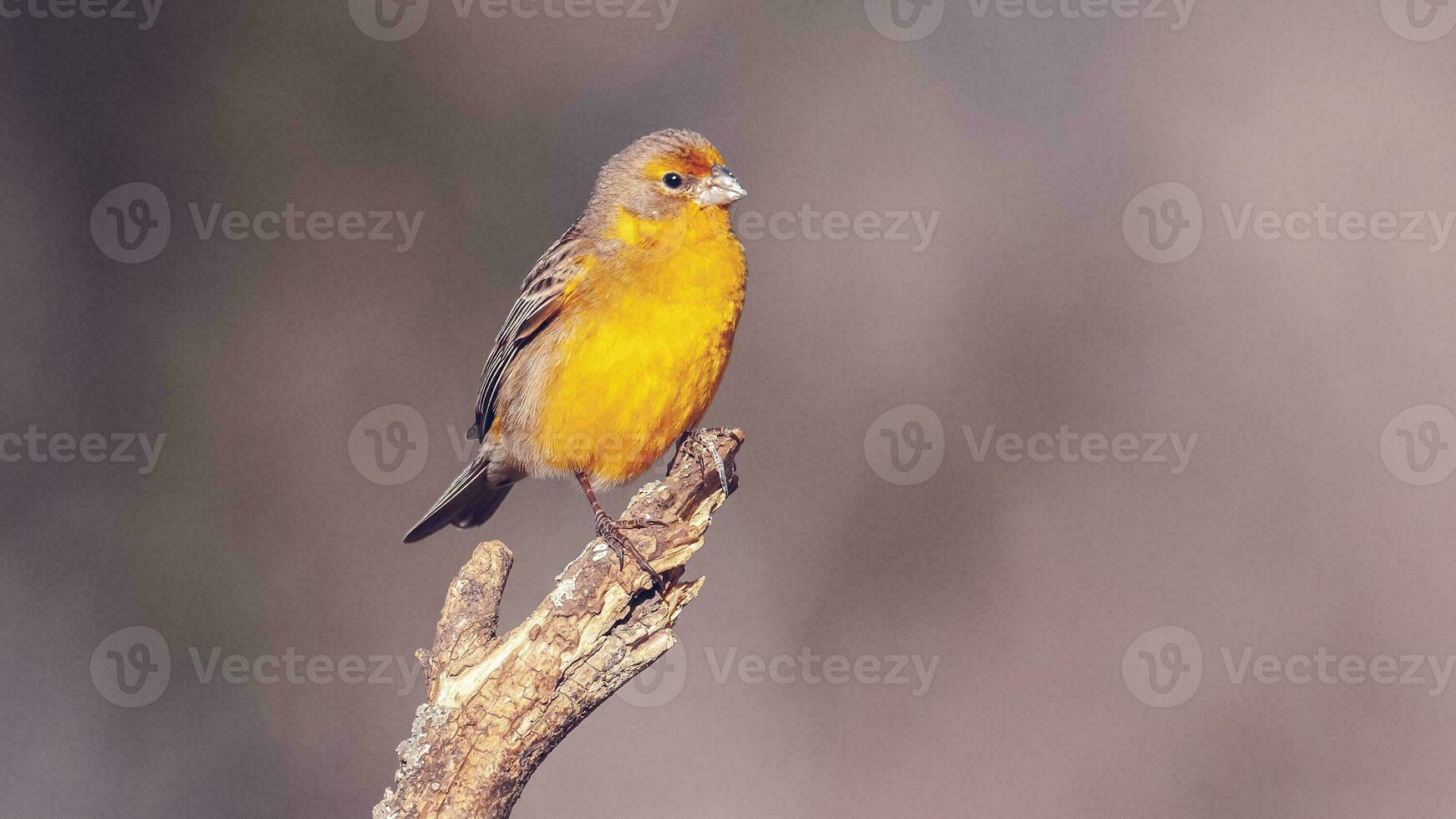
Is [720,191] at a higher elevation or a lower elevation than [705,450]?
higher

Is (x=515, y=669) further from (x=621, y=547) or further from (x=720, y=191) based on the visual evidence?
(x=720, y=191)

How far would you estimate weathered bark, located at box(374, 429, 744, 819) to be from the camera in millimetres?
3652

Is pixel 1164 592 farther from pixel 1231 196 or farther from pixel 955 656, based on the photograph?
pixel 1231 196

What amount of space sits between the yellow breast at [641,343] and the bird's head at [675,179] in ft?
0.16

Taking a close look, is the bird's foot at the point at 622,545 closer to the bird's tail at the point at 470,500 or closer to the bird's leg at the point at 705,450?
the bird's leg at the point at 705,450

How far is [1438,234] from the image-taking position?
7.36m

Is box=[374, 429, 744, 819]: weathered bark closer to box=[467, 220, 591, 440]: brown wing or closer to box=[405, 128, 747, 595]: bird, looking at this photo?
box=[405, 128, 747, 595]: bird

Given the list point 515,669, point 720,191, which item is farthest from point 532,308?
point 515,669

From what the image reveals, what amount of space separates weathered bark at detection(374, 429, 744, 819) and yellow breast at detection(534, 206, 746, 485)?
29.3 inches

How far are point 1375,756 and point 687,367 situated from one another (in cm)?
484

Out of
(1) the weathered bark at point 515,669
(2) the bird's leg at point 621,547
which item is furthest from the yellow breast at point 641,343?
(1) the weathered bark at point 515,669

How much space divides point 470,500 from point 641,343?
133cm

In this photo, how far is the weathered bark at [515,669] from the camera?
3.65m

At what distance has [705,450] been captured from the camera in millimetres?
4648
